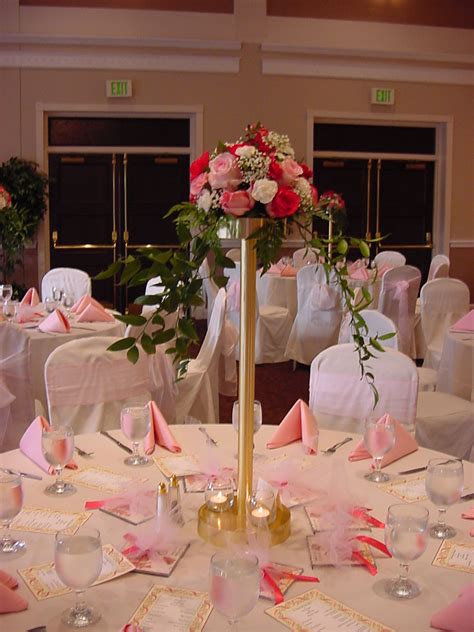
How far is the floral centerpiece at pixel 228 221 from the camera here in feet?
5.19

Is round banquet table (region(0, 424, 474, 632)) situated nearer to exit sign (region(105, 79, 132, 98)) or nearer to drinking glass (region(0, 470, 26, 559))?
→ drinking glass (region(0, 470, 26, 559))

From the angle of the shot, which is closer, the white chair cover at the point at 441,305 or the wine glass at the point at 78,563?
the wine glass at the point at 78,563

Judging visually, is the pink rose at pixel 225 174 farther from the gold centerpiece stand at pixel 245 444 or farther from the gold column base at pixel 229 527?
the gold column base at pixel 229 527

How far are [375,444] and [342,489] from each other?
32 cm

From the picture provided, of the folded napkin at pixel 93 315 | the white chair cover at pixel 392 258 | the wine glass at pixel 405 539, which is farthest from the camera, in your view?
the white chair cover at pixel 392 258

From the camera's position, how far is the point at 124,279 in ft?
5.22

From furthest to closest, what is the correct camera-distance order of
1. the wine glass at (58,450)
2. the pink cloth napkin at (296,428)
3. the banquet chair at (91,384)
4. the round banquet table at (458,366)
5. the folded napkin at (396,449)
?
Result: 1. the round banquet table at (458,366)
2. the banquet chair at (91,384)
3. the pink cloth napkin at (296,428)
4. the folded napkin at (396,449)
5. the wine glass at (58,450)

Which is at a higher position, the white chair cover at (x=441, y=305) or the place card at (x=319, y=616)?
the white chair cover at (x=441, y=305)

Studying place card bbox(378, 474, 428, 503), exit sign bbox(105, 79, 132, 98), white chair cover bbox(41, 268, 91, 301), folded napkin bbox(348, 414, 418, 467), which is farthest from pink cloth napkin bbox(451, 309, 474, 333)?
exit sign bbox(105, 79, 132, 98)

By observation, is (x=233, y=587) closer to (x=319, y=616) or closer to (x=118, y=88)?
(x=319, y=616)

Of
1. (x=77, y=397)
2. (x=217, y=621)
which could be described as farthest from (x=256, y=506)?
(x=77, y=397)

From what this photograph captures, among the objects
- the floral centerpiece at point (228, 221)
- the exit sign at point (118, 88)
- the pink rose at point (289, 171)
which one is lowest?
the floral centerpiece at point (228, 221)

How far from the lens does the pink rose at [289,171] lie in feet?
5.38

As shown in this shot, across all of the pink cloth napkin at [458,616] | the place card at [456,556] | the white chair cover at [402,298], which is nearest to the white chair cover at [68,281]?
the white chair cover at [402,298]
